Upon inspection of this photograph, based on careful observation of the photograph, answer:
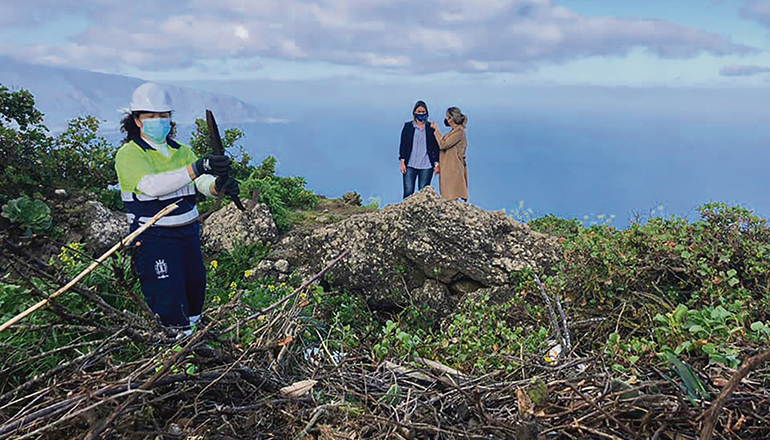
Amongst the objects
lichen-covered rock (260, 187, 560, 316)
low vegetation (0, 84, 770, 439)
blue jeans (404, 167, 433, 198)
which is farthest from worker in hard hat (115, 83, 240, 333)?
blue jeans (404, 167, 433, 198)

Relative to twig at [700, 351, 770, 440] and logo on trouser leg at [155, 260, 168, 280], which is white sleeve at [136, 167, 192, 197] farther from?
twig at [700, 351, 770, 440]

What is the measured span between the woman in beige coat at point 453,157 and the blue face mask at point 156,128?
490cm

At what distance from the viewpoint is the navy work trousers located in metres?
4.32

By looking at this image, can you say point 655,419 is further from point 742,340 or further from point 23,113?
point 23,113

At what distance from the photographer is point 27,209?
2869mm

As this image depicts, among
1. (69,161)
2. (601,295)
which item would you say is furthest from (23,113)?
(601,295)

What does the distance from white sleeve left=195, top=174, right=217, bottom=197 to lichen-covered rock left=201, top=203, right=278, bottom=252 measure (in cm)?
234

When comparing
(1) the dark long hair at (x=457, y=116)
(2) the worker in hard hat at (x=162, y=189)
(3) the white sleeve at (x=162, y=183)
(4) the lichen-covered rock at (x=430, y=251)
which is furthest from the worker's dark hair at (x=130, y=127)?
(1) the dark long hair at (x=457, y=116)

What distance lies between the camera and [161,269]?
4.34m

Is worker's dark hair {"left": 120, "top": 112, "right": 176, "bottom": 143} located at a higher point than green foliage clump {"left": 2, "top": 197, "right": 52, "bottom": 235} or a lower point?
higher

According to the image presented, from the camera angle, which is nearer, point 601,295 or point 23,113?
point 601,295

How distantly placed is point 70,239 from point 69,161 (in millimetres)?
1736

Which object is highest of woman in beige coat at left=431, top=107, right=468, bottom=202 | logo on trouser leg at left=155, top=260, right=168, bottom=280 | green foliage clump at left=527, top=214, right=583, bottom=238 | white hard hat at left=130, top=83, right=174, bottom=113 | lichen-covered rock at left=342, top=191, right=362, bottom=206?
white hard hat at left=130, top=83, right=174, bottom=113

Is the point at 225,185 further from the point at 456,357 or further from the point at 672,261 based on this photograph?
the point at 672,261
